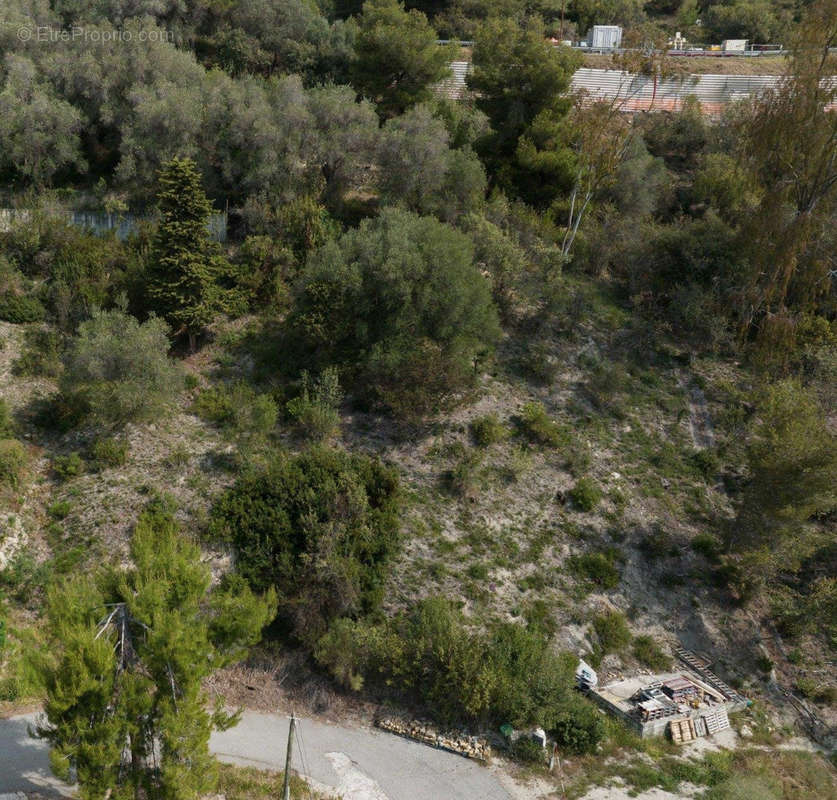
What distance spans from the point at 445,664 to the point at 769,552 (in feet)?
27.3

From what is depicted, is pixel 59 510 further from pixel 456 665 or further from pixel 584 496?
pixel 584 496

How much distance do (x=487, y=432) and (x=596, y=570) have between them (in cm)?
460

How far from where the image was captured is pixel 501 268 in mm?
23344

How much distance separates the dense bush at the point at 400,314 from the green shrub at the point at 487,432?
1.18m

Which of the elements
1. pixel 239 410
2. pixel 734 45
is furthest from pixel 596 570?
pixel 734 45

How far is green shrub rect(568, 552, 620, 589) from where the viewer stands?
1798 cm

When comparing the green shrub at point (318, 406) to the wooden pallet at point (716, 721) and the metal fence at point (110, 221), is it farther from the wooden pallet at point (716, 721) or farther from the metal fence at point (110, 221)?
the wooden pallet at point (716, 721)

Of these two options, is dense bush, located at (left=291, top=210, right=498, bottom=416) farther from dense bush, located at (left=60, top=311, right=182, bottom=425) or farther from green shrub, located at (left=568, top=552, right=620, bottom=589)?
green shrub, located at (left=568, top=552, right=620, bottom=589)

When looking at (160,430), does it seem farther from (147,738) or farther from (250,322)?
(147,738)

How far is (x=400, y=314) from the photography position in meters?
20.2

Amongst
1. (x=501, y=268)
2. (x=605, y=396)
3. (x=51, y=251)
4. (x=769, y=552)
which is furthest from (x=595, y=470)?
(x=51, y=251)

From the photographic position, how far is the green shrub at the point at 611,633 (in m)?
17.0

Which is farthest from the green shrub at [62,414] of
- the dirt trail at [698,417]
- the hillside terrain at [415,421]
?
the dirt trail at [698,417]

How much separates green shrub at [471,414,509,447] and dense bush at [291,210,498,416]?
1175mm
